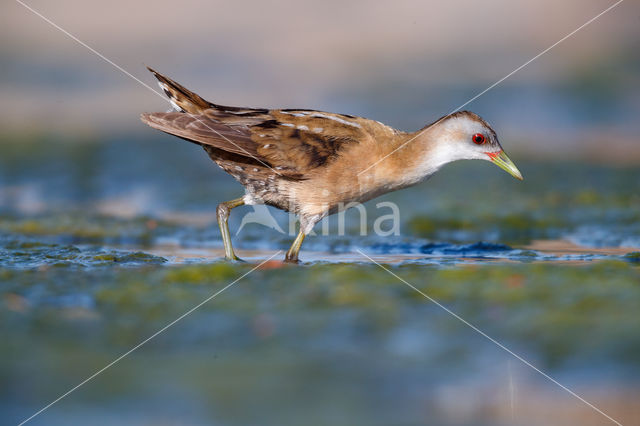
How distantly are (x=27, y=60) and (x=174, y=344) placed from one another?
1082 cm

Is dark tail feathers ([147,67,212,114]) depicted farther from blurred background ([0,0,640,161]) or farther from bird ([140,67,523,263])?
blurred background ([0,0,640,161])

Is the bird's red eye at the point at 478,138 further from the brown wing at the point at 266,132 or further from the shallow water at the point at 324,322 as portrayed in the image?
the shallow water at the point at 324,322

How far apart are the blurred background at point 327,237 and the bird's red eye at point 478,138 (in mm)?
1025

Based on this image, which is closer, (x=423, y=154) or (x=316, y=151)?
(x=316, y=151)

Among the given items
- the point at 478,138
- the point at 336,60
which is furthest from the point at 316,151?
the point at 336,60

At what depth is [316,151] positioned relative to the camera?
270 inches

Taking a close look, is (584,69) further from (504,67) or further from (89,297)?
(89,297)

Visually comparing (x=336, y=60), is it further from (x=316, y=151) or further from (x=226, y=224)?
(x=316, y=151)

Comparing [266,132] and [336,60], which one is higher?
[336,60]

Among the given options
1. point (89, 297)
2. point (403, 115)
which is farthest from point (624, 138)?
point (89, 297)

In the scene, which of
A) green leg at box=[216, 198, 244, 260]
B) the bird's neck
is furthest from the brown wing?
green leg at box=[216, 198, 244, 260]

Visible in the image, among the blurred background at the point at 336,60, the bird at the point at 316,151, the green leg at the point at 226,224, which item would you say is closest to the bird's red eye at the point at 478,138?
the bird at the point at 316,151

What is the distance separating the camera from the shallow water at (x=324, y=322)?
13.1 feet

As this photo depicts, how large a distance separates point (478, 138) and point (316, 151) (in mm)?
1408
